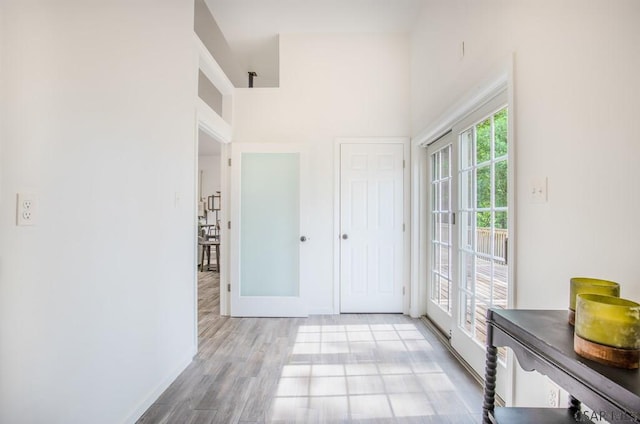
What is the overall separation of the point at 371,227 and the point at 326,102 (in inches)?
62.5

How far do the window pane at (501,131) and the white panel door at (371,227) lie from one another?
159 cm

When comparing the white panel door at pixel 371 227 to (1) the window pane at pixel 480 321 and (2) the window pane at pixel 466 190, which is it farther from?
(1) the window pane at pixel 480 321

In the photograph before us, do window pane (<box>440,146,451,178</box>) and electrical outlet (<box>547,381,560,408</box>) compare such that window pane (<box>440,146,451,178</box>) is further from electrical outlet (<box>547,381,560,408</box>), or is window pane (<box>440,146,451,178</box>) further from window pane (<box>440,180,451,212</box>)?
electrical outlet (<box>547,381,560,408</box>)

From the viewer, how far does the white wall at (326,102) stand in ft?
11.5

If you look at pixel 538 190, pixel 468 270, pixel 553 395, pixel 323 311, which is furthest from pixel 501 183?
pixel 323 311

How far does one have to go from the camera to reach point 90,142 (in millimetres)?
1409

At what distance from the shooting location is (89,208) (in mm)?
1401

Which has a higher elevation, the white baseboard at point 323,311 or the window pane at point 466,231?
the window pane at point 466,231

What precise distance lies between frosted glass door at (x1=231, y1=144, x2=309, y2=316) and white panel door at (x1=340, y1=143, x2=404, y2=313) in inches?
20.6

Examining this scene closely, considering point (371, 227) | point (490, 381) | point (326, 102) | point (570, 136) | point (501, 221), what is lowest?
point (490, 381)

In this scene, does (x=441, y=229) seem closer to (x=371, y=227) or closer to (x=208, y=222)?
(x=371, y=227)

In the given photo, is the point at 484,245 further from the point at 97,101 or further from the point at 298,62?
the point at 298,62

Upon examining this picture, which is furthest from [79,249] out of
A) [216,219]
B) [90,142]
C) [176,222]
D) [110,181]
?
[216,219]

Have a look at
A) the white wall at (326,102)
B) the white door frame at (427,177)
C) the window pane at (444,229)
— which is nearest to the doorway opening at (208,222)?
the white wall at (326,102)
